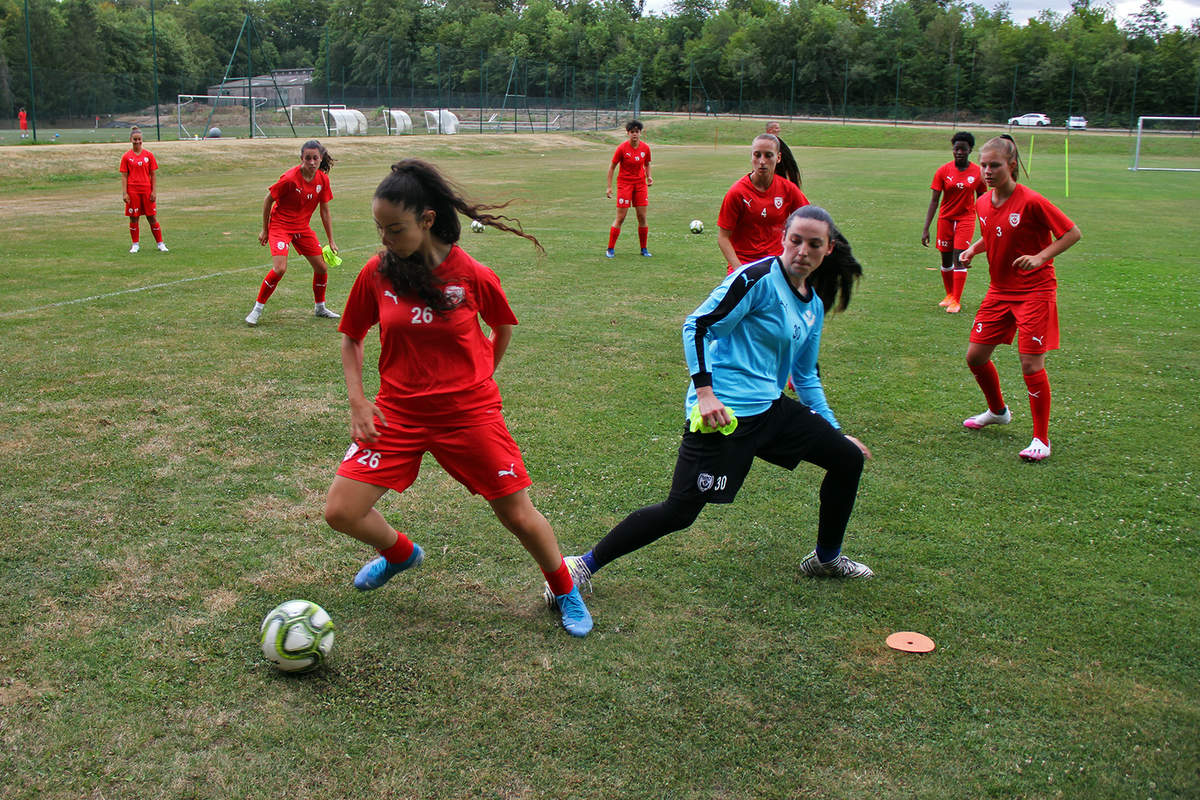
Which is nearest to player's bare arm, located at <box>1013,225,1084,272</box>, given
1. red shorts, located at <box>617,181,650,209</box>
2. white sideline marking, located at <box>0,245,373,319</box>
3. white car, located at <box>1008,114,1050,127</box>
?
red shorts, located at <box>617,181,650,209</box>

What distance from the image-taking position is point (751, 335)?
4.18 m

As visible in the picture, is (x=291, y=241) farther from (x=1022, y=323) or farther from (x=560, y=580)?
(x=1022, y=323)

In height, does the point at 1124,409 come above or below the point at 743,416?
below

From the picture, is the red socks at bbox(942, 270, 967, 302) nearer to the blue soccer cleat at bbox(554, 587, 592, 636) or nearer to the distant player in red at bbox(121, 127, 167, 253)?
the blue soccer cleat at bbox(554, 587, 592, 636)

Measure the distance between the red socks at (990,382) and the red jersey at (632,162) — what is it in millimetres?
9076

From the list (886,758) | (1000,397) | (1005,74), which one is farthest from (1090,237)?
(1005,74)

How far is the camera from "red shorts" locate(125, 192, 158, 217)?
1473 centimetres

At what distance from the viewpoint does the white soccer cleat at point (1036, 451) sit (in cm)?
639

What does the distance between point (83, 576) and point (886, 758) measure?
388 centimetres

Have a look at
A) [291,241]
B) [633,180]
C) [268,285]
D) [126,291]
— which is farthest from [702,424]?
[633,180]

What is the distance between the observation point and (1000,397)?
6.98 m

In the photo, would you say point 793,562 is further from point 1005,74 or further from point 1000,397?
point 1005,74

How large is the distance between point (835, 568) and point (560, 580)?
1.48 meters

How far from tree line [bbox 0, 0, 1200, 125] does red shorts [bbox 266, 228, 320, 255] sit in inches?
1451
